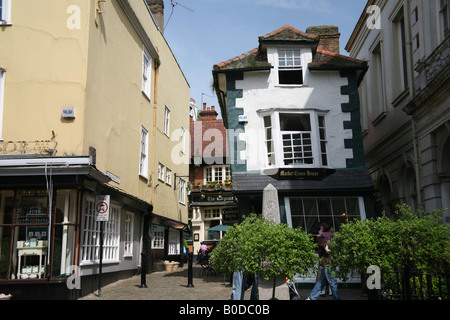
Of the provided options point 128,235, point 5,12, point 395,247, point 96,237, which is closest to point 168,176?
point 128,235

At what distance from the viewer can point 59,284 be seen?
11156 millimetres

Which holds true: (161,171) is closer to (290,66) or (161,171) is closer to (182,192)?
(182,192)

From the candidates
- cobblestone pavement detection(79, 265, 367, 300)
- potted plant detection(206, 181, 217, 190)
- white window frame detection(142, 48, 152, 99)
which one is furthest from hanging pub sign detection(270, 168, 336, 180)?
potted plant detection(206, 181, 217, 190)

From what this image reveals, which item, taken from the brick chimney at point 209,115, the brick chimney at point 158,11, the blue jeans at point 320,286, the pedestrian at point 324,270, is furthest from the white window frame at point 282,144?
the brick chimney at point 209,115

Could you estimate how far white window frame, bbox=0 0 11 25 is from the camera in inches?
497

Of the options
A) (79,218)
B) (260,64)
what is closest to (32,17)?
(79,218)

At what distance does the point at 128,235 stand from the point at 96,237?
374 centimetres

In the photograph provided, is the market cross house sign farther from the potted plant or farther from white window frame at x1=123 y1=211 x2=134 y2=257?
the potted plant

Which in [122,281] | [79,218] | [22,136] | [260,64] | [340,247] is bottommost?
[122,281]

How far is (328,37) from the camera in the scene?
18.6 m

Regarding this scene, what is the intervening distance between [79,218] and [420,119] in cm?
1013

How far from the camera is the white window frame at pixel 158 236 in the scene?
20.6m

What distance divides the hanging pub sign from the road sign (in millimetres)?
5242
